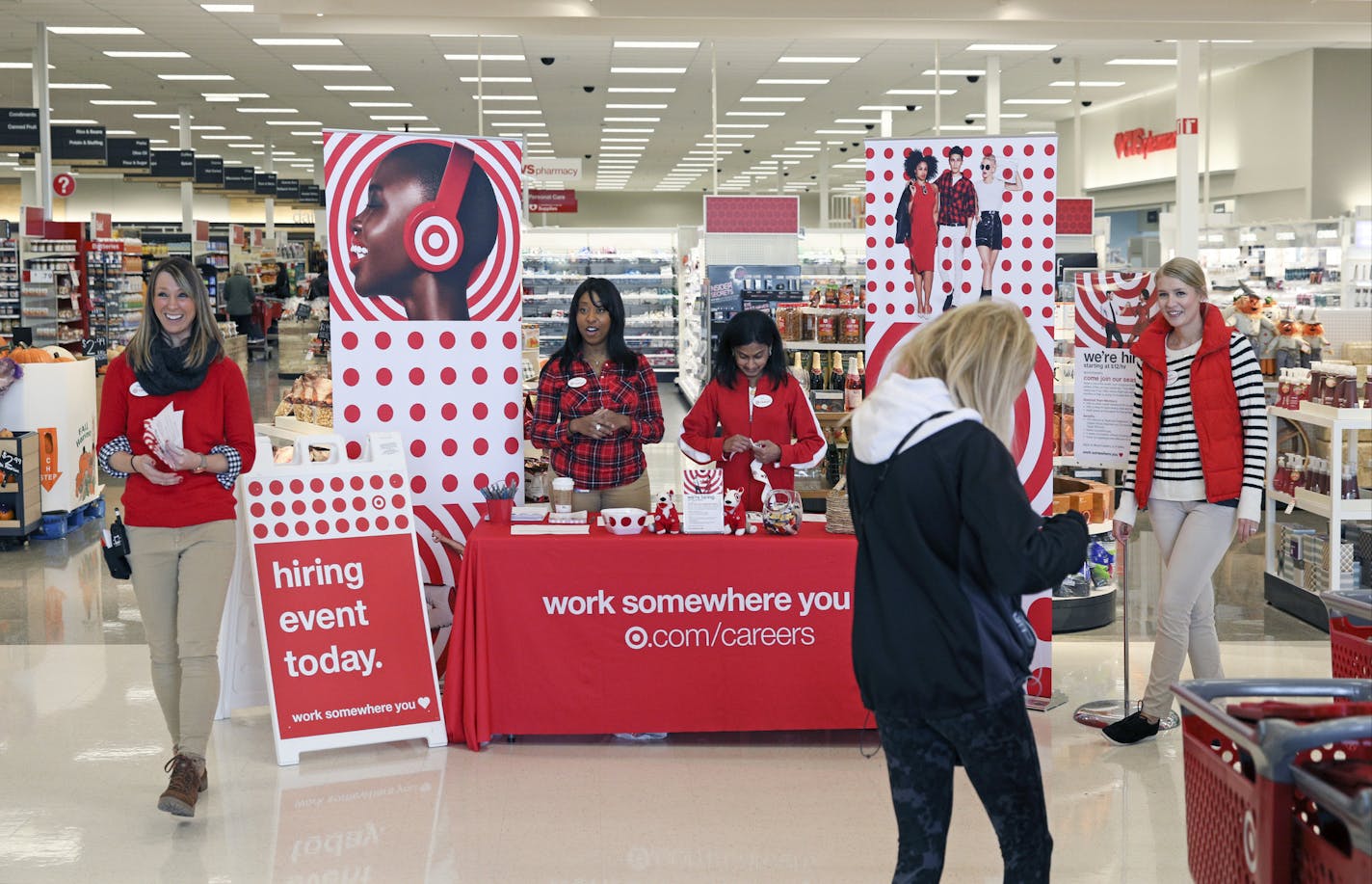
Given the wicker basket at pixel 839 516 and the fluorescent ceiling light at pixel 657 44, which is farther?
the fluorescent ceiling light at pixel 657 44

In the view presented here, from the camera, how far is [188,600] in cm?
388

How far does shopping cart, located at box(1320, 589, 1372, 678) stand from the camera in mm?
2459

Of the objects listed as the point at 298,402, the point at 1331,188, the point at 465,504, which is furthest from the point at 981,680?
the point at 1331,188

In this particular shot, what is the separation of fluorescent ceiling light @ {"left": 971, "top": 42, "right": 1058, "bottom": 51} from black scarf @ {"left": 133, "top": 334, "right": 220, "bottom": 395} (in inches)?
478

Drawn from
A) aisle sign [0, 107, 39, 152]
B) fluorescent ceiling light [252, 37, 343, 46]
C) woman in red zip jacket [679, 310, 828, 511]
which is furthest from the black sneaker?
aisle sign [0, 107, 39, 152]

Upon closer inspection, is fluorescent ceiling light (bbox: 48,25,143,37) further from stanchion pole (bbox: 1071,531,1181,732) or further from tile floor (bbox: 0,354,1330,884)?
stanchion pole (bbox: 1071,531,1181,732)

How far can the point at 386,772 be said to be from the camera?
4355 mm

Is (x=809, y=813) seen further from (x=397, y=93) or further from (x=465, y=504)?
(x=397, y=93)

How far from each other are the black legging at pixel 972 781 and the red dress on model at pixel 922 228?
2.86 metres

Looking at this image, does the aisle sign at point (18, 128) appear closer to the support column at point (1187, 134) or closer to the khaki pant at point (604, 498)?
the khaki pant at point (604, 498)

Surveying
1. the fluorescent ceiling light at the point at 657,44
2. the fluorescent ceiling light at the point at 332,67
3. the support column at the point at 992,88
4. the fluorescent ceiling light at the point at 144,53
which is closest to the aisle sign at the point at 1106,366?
the fluorescent ceiling light at the point at 657,44

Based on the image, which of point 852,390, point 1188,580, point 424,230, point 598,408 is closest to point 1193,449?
point 1188,580

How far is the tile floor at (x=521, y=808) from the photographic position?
3.60 metres

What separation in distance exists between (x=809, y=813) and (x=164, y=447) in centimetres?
207
